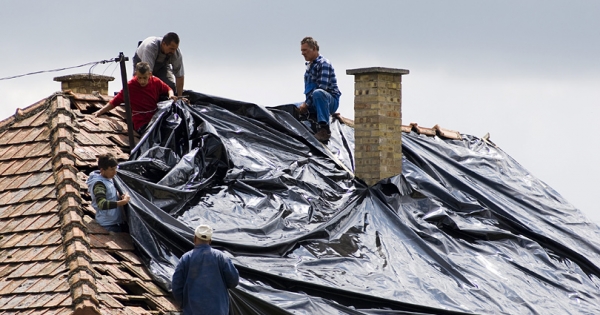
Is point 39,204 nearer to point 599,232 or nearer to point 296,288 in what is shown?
point 296,288

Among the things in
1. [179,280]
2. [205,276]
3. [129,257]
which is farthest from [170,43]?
[205,276]

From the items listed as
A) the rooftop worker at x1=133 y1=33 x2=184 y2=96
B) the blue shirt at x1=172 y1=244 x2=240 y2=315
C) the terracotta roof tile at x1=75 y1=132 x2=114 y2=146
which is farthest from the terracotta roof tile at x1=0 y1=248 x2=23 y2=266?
the rooftop worker at x1=133 y1=33 x2=184 y2=96

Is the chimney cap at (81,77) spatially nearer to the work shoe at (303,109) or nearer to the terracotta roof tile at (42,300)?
the work shoe at (303,109)

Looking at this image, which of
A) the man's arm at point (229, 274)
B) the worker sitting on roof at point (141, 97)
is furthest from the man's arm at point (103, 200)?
the worker sitting on roof at point (141, 97)

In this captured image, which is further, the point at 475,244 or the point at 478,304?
the point at 475,244

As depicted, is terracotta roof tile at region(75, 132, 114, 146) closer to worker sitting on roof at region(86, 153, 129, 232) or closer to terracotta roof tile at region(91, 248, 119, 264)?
worker sitting on roof at region(86, 153, 129, 232)

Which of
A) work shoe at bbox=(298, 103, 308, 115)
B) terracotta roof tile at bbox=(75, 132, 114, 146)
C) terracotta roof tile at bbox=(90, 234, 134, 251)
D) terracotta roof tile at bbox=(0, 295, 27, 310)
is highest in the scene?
work shoe at bbox=(298, 103, 308, 115)

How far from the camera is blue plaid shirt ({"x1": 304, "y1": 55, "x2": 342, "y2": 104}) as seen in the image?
16.5m

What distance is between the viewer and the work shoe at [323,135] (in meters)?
16.4

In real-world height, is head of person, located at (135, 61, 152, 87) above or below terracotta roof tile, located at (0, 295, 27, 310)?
above

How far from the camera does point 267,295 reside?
12.5 metres

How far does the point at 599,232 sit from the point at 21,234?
27.5ft

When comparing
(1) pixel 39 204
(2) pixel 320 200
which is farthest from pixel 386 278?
(1) pixel 39 204

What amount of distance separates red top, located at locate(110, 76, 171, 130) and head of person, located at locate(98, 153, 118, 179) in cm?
231
